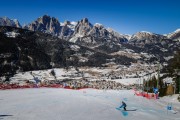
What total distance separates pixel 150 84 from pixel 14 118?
11265cm

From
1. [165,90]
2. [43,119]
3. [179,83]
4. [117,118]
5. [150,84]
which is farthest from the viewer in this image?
[150,84]

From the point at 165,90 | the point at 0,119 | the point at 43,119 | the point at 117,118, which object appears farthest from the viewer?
the point at 165,90

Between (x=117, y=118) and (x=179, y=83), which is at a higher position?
(x=179, y=83)

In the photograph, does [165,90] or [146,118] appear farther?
[165,90]

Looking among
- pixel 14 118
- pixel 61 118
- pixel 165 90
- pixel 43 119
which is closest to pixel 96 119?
pixel 61 118

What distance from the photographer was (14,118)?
30.2 meters

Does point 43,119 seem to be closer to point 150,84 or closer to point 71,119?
point 71,119

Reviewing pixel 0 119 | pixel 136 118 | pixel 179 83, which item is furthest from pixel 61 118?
pixel 179 83

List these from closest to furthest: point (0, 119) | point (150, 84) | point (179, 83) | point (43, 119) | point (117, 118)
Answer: point (0, 119), point (43, 119), point (117, 118), point (179, 83), point (150, 84)

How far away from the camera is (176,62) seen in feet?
284

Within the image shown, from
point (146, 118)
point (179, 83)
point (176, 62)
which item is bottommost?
point (146, 118)

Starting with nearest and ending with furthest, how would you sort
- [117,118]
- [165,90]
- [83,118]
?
[83,118] < [117,118] < [165,90]

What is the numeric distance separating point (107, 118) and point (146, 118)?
6.22m

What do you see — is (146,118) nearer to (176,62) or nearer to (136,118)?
(136,118)
